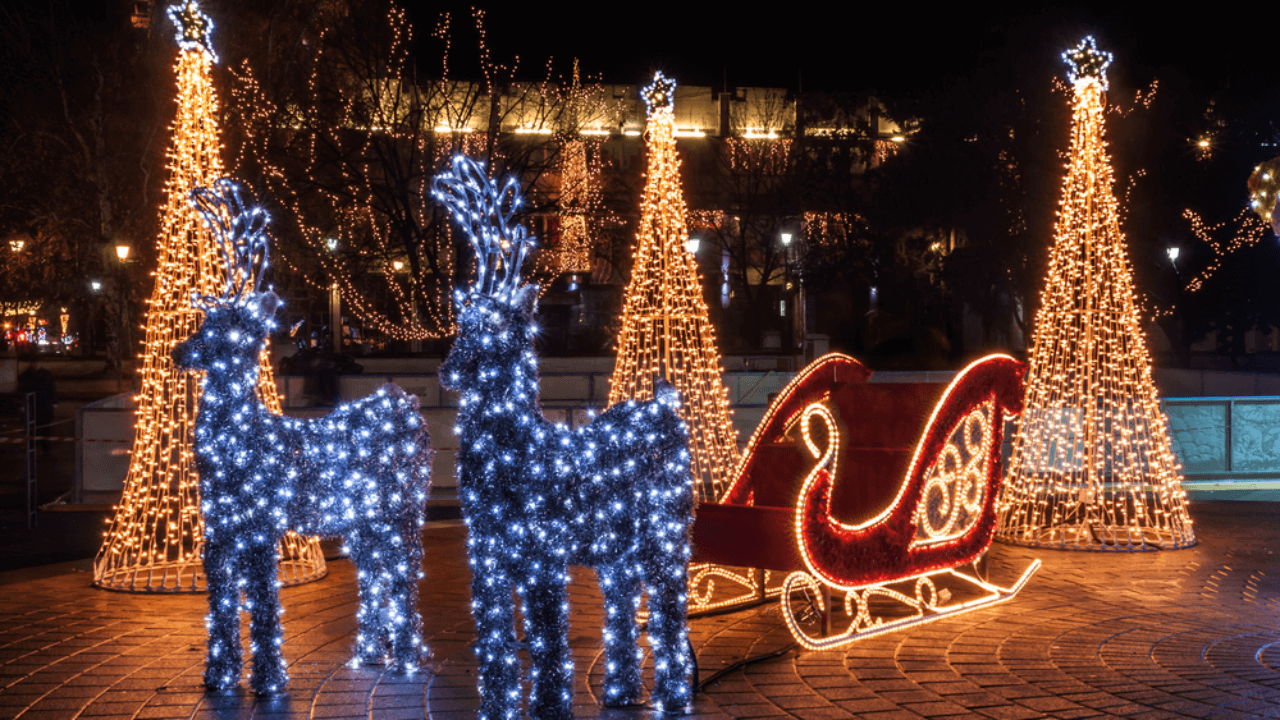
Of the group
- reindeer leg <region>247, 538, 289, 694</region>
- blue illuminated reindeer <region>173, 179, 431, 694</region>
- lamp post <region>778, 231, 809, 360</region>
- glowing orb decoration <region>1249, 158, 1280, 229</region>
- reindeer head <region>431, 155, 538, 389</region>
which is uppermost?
lamp post <region>778, 231, 809, 360</region>

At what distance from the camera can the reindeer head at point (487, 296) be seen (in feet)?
15.8

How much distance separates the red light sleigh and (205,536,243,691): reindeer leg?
Result: 2598 millimetres

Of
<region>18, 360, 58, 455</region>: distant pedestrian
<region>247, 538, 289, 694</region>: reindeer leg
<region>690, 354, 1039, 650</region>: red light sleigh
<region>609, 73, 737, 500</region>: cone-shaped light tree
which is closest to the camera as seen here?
<region>247, 538, 289, 694</region>: reindeer leg

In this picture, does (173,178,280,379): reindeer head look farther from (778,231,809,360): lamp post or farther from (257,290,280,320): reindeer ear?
(778,231,809,360): lamp post

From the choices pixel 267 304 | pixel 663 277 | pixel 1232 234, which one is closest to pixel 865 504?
pixel 663 277

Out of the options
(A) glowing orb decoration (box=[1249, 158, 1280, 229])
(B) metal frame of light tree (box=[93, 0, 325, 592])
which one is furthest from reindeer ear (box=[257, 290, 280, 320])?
(A) glowing orb decoration (box=[1249, 158, 1280, 229])

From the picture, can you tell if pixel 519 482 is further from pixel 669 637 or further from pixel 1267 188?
pixel 1267 188

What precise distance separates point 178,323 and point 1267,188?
7.93m

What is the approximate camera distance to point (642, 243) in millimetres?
10188

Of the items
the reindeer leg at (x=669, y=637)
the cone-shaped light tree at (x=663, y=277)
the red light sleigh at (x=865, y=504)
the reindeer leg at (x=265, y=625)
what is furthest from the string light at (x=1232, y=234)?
the reindeer leg at (x=265, y=625)

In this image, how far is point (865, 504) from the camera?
759 centimetres

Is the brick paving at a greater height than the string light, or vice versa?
the string light

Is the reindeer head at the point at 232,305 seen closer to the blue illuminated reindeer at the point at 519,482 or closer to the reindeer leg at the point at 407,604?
the reindeer leg at the point at 407,604

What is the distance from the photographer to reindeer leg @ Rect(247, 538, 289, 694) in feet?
17.6
